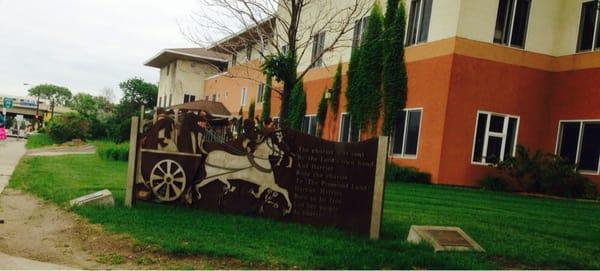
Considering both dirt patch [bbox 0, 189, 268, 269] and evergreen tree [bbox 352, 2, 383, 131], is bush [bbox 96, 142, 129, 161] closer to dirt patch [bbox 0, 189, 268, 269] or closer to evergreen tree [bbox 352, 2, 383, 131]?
evergreen tree [bbox 352, 2, 383, 131]

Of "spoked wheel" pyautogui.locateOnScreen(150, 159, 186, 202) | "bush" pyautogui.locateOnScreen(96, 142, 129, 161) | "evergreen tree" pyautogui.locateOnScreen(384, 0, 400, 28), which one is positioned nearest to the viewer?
"spoked wheel" pyautogui.locateOnScreen(150, 159, 186, 202)

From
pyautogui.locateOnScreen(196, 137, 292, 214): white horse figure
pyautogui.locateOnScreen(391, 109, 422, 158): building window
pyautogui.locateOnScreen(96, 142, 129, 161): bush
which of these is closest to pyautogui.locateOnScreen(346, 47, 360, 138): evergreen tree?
pyautogui.locateOnScreen(391, 109, 422, 158): building window

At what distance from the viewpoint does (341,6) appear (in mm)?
21562

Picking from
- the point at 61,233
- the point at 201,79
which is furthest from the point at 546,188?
the point at 201,79

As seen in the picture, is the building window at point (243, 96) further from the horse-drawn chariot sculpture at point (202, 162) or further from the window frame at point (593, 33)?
the horse-drawn chariot sculpture at point (202, 162)

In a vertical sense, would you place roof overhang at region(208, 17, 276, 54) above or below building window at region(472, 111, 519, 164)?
above

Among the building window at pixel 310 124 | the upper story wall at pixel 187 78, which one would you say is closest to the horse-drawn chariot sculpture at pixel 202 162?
the building window at pixel 310 124

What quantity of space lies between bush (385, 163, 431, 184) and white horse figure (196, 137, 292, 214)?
9102 mm

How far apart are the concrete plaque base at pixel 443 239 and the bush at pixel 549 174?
31.9 feet

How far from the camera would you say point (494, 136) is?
16.8 m

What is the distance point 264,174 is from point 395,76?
11578mm

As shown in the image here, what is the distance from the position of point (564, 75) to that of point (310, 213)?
13.4 meters

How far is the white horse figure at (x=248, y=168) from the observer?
766cm

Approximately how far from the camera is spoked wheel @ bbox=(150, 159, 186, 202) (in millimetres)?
8031
